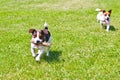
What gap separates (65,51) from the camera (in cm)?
1255

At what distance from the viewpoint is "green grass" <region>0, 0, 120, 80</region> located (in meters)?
10.1

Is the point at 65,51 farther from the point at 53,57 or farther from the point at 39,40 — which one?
the point at 39,40

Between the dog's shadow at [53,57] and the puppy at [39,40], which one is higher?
the puppy at [39,40]

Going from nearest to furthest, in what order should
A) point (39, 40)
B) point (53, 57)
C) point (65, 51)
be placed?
1. point (39, 40)
2. point (53, 57)
3. point (65, 51)

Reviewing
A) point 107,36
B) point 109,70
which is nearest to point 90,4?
point 107,36

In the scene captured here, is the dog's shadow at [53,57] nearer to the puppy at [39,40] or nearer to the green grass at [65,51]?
the green grass at [65,51]

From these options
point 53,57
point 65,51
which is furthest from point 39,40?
point 65,51

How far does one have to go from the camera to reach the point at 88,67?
10.7 meters

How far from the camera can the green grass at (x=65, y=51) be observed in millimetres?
10083

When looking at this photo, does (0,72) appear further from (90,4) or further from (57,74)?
(90,4)

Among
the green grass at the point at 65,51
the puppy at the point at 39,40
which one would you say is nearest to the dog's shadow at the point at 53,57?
the green grass at the point at 65,51

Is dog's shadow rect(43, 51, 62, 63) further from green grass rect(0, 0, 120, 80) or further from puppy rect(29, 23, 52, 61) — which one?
puppy rect(29, 23, 52, 61)

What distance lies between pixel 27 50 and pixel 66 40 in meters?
2.52

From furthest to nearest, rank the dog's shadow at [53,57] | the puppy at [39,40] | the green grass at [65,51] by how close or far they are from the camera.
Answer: the dog's shadow at [53,57], the puppy at [39,40], the green grass at [65,51]
